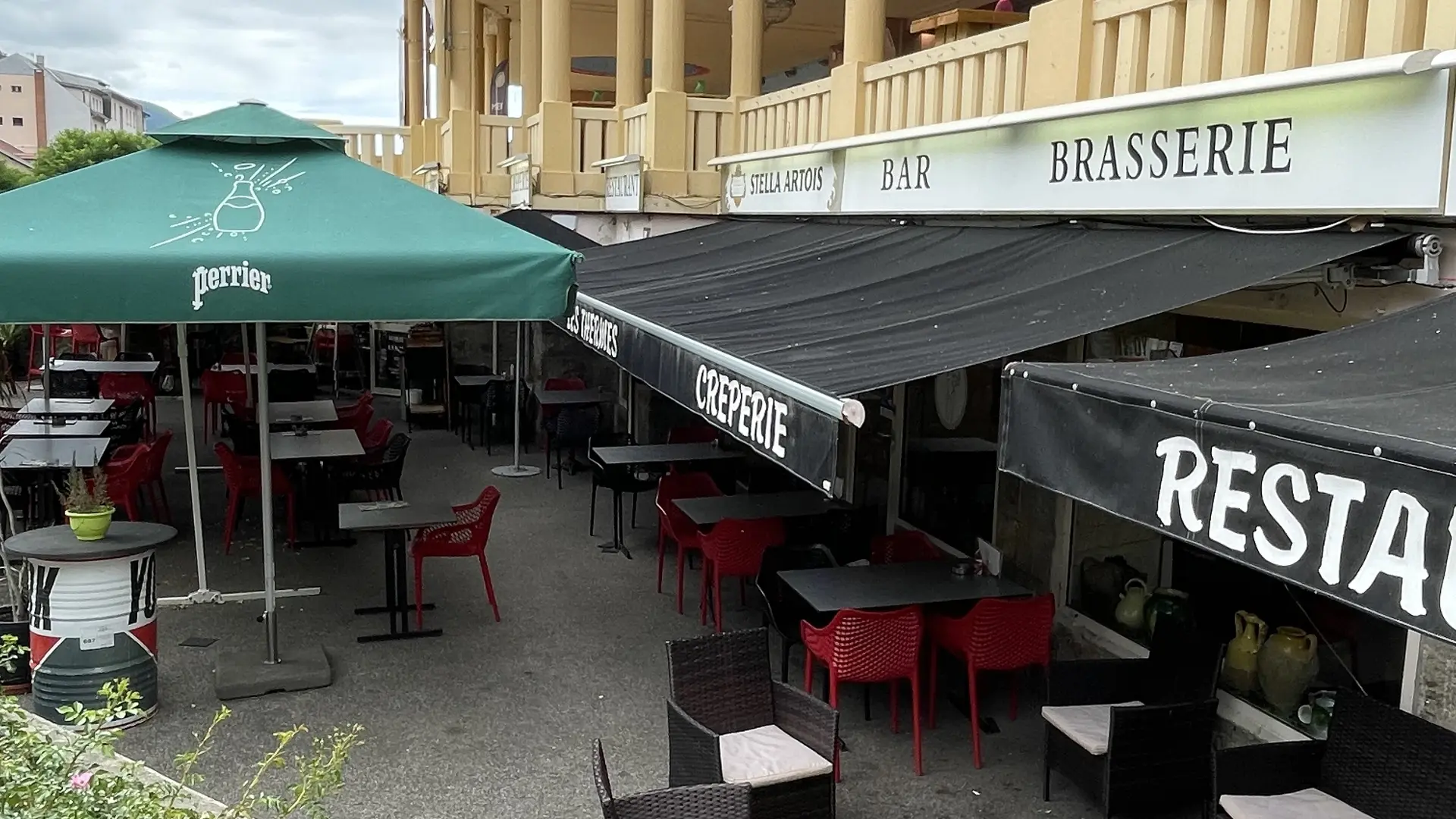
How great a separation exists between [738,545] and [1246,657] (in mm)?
3113

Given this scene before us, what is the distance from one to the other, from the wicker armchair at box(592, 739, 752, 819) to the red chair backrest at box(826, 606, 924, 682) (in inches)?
67.9

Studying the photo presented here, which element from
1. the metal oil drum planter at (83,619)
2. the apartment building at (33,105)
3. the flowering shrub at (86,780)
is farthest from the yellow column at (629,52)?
the apartment building at (33,105)

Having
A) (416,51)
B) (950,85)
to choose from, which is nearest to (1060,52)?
(950,85)

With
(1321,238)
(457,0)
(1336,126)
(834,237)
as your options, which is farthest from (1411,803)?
(457,0)

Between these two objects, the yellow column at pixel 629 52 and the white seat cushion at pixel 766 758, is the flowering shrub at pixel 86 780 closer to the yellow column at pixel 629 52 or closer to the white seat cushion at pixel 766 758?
the white seat cushion at pixel 766 758

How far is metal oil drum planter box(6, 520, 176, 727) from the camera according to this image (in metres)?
5.94

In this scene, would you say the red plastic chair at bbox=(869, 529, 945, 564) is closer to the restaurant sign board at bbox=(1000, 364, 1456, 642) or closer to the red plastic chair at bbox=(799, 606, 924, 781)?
the red plastic chair at bbox=(799, 606, 924, 781)

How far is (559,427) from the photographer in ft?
40.7

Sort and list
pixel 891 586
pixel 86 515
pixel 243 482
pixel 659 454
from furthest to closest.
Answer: pixel 659 454
pixel 243 482
pixel 891 586
pixel 86 515

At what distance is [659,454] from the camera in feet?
32.9

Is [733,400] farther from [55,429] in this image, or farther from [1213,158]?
[55,429]

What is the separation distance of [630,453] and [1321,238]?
6455 mm

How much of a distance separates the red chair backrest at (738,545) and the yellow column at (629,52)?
6.27m

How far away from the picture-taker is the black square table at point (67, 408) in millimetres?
10866
